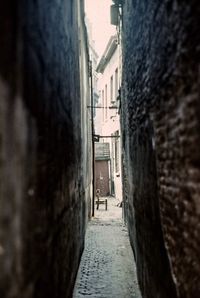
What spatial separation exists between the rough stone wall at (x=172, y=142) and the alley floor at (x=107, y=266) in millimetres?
1501

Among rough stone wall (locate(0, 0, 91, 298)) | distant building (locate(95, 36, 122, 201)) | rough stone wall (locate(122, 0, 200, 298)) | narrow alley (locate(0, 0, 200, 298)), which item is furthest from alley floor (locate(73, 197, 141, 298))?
distant building (locate(95, 36, 122, 201))

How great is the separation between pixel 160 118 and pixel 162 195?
0.65 m

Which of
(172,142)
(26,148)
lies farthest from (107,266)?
(26,148)

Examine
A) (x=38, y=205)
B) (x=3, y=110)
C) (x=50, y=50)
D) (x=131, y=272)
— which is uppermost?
(x=50, y=50)

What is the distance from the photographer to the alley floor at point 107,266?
5887 millimetres

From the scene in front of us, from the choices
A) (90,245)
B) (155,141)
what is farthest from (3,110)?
(90,245)

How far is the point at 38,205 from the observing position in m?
2.55

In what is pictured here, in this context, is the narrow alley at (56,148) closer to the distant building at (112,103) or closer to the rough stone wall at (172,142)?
the rough stone wall at (172,142)

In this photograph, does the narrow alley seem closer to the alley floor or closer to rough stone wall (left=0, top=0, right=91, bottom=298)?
rough stone wall (left=0, top=0, right=91, bottom=298)

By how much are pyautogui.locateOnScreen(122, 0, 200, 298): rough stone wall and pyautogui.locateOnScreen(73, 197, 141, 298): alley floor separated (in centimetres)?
150

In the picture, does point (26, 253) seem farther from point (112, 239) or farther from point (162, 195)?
point (112, 239)

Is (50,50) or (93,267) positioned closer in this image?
(50,50)

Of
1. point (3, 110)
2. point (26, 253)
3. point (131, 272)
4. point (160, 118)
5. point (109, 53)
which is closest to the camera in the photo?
point (3, 110)

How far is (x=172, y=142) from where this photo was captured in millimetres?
3086
